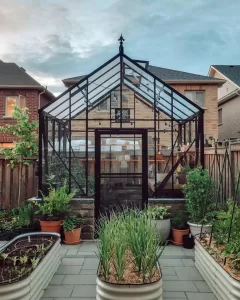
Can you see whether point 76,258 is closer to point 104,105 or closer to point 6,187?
point 6,187

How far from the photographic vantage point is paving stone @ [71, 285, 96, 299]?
3174 millimetres

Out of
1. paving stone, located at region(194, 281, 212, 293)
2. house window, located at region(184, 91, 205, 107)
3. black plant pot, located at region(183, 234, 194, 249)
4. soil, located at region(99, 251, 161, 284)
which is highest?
house window, located at region(184, 91, 205, 107)

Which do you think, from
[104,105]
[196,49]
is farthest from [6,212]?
[196,49]

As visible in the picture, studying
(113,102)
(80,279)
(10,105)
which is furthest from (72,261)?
(10,105)

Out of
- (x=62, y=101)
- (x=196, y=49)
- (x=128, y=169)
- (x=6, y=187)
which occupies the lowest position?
(x=6, y=187)

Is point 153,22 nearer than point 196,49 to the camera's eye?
Yes

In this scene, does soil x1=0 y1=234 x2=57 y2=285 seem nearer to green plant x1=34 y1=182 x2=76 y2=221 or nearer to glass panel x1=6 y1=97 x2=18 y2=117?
green plant x1=34 y1=182 x2=76 y2=221

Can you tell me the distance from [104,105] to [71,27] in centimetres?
291

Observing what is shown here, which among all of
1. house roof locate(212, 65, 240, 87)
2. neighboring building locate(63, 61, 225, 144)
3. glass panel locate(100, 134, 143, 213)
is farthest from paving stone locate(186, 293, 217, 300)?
house roof locate(212, 65, 240, 87)

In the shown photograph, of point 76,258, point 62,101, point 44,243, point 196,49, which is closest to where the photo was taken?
point 44,243

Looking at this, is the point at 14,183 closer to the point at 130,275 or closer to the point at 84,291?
the point at 84,291

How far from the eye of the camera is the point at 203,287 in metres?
→ 3.36

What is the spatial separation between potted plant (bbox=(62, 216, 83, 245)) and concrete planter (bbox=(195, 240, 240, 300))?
2.20 m

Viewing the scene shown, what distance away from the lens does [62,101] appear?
19.2 feet
